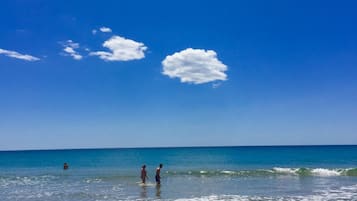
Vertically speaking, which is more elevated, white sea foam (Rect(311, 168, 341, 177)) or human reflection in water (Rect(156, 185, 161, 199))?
white sea foam (Rect(311, 168, 341, 177))

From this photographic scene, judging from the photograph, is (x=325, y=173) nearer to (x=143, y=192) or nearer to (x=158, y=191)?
(x=158, y=191)

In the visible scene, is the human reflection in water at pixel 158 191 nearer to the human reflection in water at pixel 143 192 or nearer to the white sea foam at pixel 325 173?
the human reflection in water at pixel 143 192

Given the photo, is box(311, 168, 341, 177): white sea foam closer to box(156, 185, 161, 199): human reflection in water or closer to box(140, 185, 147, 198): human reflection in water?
box(156, 185, 161, 199): human reflection in water

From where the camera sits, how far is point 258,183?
27703 mm

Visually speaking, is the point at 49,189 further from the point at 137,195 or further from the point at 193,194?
the point at 193,194

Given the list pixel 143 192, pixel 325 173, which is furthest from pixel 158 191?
pixel 325 173

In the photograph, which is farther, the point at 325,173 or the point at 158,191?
the point at 325,173

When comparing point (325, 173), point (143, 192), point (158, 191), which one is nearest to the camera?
point (143, 192)

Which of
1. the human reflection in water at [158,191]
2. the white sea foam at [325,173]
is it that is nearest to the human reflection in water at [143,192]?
the human reflection in water at [158,191]

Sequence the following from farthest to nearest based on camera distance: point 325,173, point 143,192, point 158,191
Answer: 1. point 325,173
2. point 158,191
3. point 143,192

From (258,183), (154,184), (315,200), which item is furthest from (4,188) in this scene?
(315,200)

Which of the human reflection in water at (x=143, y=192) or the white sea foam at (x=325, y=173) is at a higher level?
the white sea foam at (x=325, y=173)

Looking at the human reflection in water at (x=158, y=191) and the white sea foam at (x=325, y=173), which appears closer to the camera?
the human reflection in water at (x=158, y=191)

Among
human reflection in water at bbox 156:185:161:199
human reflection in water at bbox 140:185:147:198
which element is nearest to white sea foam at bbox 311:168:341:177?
human reflection in water at bbox 156:185:161:199
